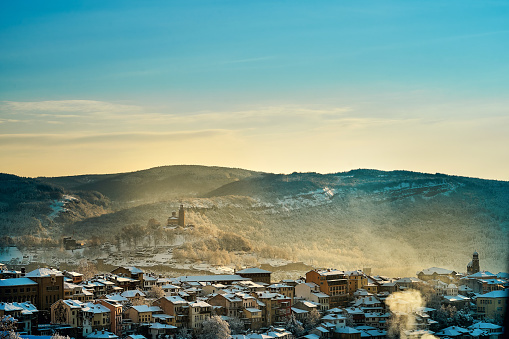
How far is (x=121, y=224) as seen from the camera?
94125mm

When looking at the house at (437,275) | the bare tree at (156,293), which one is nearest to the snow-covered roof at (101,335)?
the bare tree at (156,293)

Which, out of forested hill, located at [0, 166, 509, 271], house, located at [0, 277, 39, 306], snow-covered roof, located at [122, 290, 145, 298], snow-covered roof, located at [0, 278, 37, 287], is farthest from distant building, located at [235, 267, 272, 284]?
forested hill, located at [0, 166, 509, 271]

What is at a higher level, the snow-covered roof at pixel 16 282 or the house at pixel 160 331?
the snow-covered roof at pixel 16 282

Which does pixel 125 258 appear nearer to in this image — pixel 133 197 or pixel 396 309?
pixel 396 309

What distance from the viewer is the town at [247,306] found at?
38.8m

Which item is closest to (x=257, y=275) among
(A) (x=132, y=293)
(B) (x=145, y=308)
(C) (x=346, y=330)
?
(A) (x=132, y=293)

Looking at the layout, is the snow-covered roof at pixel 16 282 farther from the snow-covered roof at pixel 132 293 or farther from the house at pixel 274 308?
the house at pixel 274 308

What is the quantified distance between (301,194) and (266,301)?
74.8 m

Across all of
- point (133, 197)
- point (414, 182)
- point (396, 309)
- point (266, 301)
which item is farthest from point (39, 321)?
point (133, 197)

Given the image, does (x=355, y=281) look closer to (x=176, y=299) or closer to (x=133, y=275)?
(x=133, y=275)

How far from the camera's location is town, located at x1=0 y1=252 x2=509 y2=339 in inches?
1529

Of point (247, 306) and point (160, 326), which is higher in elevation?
point (247, 306)

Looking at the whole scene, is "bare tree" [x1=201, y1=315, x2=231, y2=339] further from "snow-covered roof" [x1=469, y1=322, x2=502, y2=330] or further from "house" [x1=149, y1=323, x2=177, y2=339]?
"snow-covered roof" [x1=469, y1=322, x2=502, y2=330]

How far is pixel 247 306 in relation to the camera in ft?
145
